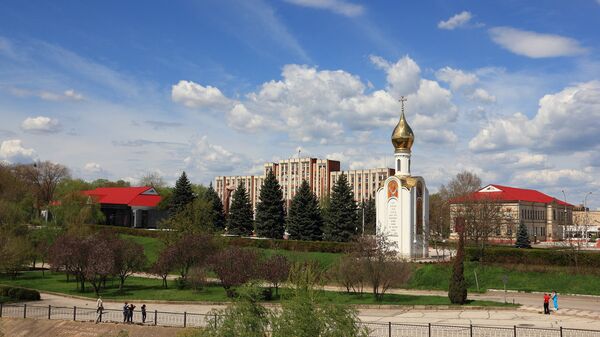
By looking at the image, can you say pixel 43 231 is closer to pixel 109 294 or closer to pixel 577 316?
pixel 109 294

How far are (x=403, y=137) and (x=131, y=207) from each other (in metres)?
39.0

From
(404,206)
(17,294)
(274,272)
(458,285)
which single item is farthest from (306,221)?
(17,294)

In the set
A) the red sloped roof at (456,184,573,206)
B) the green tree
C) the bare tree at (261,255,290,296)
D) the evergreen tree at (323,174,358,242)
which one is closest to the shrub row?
the green tree

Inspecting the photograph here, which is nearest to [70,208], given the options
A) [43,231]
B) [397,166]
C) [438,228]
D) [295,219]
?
[43,231]

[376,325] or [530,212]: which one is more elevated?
[530,212]

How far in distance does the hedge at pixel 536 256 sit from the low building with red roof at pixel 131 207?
46.0 m

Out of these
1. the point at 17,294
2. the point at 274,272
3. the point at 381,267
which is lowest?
the point at 17,294

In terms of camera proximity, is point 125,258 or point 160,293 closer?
point 160,293

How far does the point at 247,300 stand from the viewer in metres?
13.6

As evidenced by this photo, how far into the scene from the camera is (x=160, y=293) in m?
34.8

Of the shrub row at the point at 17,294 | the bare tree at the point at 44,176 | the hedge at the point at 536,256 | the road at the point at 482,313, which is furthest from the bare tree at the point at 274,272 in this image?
the bare tree at the point at 44,176

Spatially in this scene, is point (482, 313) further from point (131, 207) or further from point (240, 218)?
point (131, 207)

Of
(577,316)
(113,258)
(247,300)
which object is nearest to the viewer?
(247,300)

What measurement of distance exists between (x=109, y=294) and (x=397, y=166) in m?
27.6
